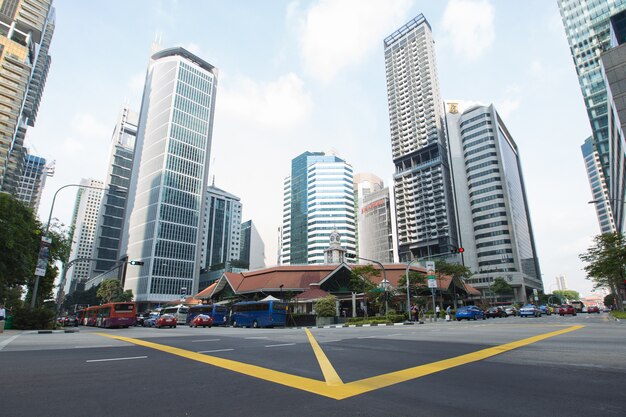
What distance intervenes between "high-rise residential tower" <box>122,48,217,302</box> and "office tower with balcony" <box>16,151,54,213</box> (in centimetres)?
7257

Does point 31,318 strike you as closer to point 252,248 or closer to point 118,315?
point 118,315

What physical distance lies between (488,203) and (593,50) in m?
55.1

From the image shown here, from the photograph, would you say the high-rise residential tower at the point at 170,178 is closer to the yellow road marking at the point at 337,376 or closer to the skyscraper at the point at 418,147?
the skyscraper at the point at 418,147

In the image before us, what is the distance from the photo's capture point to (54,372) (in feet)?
21.6

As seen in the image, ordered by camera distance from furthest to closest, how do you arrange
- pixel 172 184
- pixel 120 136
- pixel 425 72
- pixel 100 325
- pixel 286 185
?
pixel 286 185 → pixel 120 136 → pixel 425 72 → pixel 172 184 → pixel 100 325

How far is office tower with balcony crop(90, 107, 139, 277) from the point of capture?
15312cm

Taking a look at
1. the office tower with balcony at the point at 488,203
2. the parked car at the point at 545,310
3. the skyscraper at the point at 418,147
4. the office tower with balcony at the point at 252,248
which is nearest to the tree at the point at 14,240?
the parked car at the point at 545,310

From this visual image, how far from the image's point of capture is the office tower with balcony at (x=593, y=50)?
96188 mm

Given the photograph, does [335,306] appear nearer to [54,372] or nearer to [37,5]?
[54,372]

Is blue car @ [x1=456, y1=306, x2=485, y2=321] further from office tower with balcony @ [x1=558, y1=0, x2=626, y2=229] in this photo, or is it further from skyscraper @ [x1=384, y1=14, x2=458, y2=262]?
skyscraper @ [x1=384, y1=14, x2=458, y2=262]

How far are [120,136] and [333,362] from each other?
189685 mm

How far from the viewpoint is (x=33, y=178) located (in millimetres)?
167000

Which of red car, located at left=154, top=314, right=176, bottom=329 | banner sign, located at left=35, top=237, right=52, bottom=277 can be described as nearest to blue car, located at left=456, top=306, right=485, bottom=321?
red car, located at left=154, top=314, right=176, bottom=329

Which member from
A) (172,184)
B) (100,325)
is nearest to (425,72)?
(172,184)
